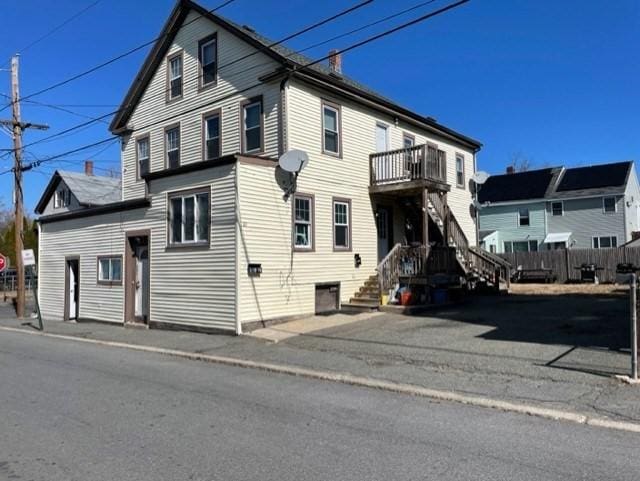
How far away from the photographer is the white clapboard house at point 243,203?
1520cm

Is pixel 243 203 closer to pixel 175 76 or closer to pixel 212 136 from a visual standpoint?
pixel 212 136

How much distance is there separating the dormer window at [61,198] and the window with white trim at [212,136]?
63.5ft

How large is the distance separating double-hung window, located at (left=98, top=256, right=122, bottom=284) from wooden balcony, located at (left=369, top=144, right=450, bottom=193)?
29.7 ft

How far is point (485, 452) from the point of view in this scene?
538 cm

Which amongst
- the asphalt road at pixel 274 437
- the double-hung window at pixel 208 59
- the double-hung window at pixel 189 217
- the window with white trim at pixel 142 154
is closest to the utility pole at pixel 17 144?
the window with white trim at pixel 142 154

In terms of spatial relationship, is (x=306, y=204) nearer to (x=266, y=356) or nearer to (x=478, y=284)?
(x=266, y=356)

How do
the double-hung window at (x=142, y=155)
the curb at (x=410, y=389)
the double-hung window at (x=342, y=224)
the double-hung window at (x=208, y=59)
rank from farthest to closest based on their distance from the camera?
1. the double-hung window at (x=142, y=155)
2. the double-hung window at (x=208, y=59)
3. the double-hung window at (x=342, y=224)
4. the curb at (x=410, y=389)

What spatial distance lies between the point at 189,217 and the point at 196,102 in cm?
560

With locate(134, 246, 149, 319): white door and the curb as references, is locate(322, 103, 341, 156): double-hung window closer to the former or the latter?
locate(134, 246, 149, 319): white door

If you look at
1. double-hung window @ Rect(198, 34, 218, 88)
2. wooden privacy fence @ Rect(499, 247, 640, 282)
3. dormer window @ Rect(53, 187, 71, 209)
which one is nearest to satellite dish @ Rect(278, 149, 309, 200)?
double-hung window @ Rect(198, 34, 218, 88)

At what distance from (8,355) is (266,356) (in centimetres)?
602

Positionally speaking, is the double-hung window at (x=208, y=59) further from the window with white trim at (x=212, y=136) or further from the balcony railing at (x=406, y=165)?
the balcony railing at (x=406, y=165)

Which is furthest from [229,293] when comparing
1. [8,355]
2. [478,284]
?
[478,284]

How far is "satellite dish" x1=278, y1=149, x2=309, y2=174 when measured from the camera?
1557 cm
